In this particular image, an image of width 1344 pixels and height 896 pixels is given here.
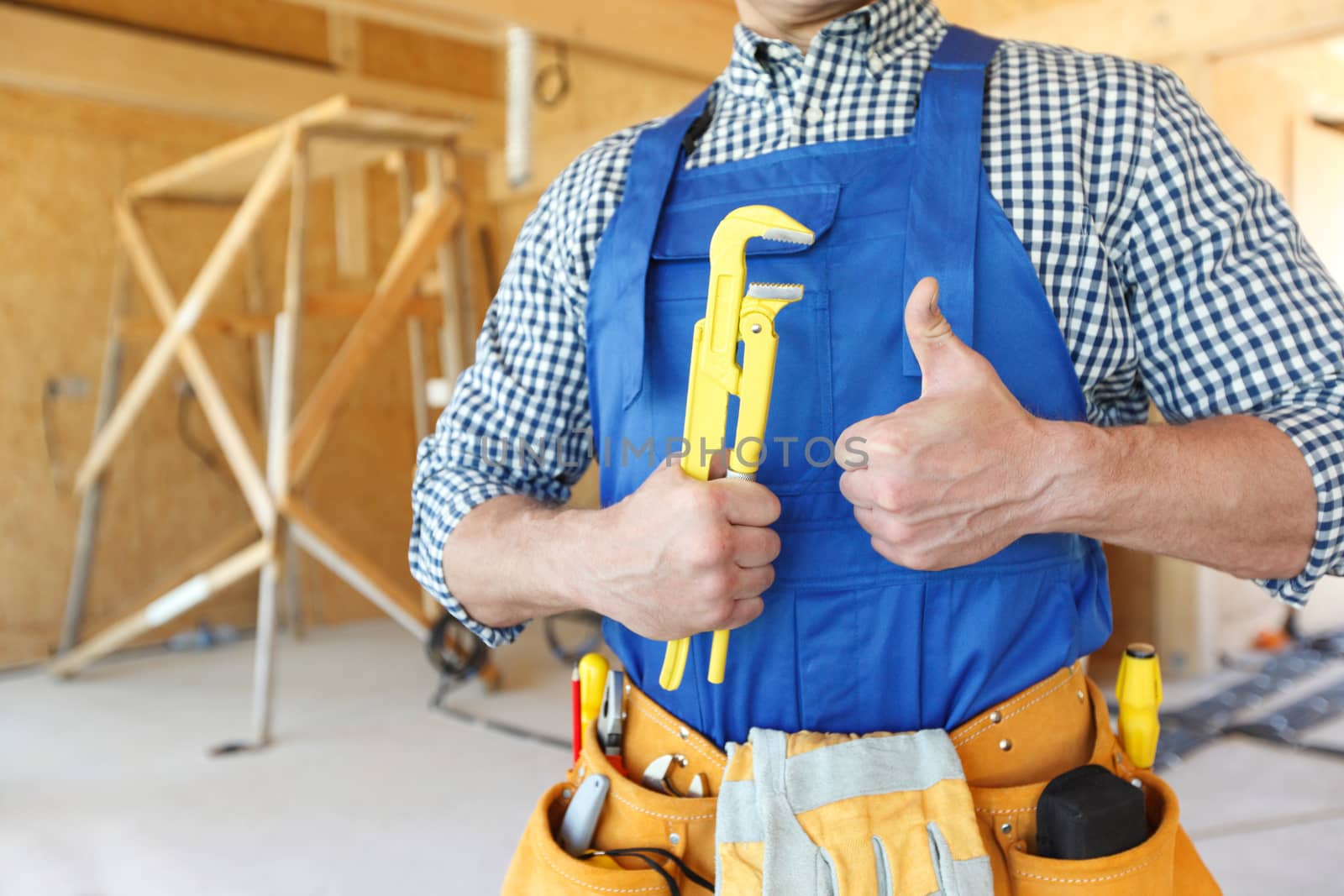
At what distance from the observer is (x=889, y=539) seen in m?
0.74

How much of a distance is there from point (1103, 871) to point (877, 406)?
0.39 metres

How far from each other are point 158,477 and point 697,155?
4.38 m

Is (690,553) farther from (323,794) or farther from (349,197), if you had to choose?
(349,197)

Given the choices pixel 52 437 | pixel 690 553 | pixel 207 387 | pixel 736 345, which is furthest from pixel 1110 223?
pixel 52 437

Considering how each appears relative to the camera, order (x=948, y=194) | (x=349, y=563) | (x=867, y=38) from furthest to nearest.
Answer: (x=349, y=563)
(x=867, y=38)
(x=948, y=194)

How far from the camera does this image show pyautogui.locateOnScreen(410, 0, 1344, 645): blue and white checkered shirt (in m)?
0.80

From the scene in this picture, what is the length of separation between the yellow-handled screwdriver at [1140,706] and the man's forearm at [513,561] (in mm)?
523

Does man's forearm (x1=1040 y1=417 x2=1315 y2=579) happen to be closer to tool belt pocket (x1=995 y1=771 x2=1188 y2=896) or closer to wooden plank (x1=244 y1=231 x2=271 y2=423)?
tool belt pocket (x1=995 y1=771 x2=1188 y2=896)

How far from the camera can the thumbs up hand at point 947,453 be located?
0.71 metres

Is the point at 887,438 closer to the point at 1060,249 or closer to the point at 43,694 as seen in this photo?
the point at 1060,249

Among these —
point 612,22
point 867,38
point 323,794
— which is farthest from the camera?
point 612,22

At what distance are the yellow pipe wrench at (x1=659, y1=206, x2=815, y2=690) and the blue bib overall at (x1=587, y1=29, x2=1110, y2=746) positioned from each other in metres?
0.11

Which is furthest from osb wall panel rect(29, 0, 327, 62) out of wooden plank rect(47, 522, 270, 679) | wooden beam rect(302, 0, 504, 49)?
wooden plank rect(47, 522, 270, 679)

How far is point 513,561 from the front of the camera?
36.0 inches
